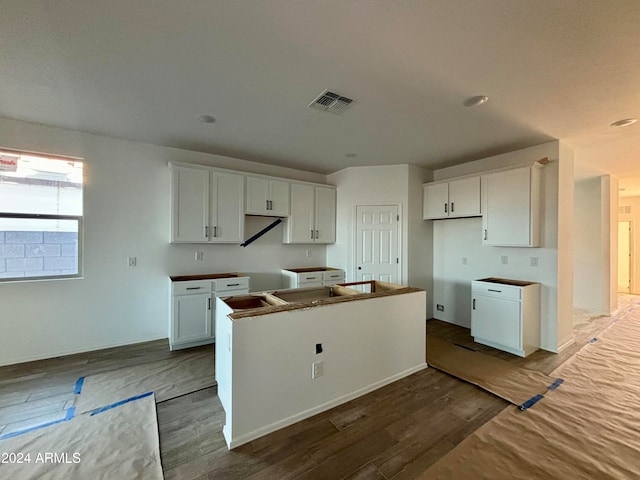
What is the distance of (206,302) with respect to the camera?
11.4 ft

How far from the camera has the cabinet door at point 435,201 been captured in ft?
13.6

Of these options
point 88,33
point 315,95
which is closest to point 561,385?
point 315,95

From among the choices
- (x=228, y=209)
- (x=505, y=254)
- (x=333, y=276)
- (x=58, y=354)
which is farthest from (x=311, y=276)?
(x=58, y=354)

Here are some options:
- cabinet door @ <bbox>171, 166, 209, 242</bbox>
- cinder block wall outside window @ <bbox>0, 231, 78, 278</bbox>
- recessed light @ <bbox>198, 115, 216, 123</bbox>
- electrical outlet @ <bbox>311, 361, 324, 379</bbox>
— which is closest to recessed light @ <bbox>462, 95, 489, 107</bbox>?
recessed light @ <bbox>198, 115, 216, 123</bbox>

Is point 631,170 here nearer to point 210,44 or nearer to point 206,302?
point 210,44

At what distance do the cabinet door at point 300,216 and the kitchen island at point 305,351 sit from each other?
1.83 metres

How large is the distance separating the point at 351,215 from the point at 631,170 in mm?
5026

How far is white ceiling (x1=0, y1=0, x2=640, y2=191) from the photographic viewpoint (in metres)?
1.46

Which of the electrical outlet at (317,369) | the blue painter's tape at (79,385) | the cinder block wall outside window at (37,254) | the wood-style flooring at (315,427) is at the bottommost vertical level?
the wood-style flooring at (315,427)

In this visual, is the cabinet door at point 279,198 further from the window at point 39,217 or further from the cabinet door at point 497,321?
the cabinet door at point 497,321

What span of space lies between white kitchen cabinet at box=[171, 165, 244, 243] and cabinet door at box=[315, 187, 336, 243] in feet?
4.52

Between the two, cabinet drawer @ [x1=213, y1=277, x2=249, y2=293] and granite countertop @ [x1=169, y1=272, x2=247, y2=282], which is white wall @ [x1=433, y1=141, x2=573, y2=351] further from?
granite countertop @ [x1=169, y1=272, x2=247, y2=282]

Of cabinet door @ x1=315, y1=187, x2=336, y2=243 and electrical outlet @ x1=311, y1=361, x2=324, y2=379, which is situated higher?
cabinet door @ x1=315, y1=187, x2=336, y2=243

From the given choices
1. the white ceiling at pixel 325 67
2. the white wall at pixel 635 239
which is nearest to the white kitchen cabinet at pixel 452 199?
the white ceiling at pixel 325 67
